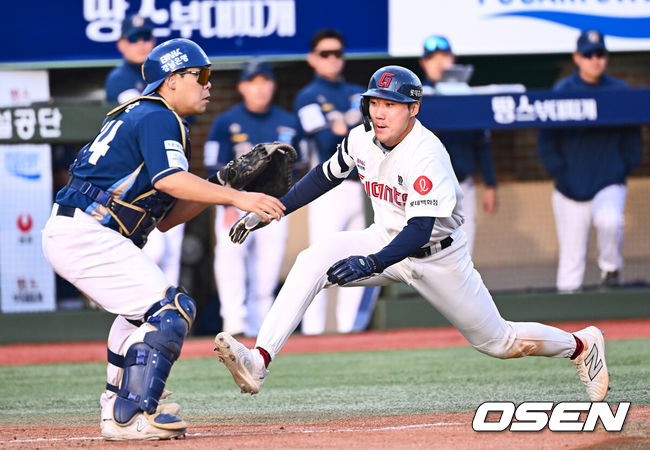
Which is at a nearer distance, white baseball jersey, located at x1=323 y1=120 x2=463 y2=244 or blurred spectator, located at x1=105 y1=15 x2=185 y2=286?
white baseball jersey, located at x1=323 y1=120 x2=463 y2=244

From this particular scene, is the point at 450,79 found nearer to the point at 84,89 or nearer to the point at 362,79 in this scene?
the point at 362,79

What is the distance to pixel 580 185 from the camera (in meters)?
9.40

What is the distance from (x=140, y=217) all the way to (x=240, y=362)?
29.8 inches

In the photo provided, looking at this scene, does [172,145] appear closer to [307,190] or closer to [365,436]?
[307,190]

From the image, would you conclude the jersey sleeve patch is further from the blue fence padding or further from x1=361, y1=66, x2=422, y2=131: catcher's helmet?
the blue fence padding

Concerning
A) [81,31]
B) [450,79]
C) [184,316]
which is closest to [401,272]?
[184,316]

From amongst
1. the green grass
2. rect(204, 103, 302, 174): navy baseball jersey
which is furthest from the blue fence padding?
the green grass

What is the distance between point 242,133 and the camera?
892cm

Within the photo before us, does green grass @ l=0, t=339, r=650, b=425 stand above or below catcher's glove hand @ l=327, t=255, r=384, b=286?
below

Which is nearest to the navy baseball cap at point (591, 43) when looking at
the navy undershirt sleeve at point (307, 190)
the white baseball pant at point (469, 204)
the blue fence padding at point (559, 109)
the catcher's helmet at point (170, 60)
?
the blue fence padding at point (559, 109)

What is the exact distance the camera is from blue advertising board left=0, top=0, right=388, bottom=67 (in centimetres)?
1006

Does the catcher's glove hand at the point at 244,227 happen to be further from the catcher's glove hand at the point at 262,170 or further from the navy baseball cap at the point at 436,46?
the navy baseball cap at the point at 436,46

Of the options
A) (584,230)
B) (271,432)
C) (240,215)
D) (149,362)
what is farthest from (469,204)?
(149,362)

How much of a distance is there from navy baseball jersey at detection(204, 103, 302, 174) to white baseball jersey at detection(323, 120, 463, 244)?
11.9 ft
